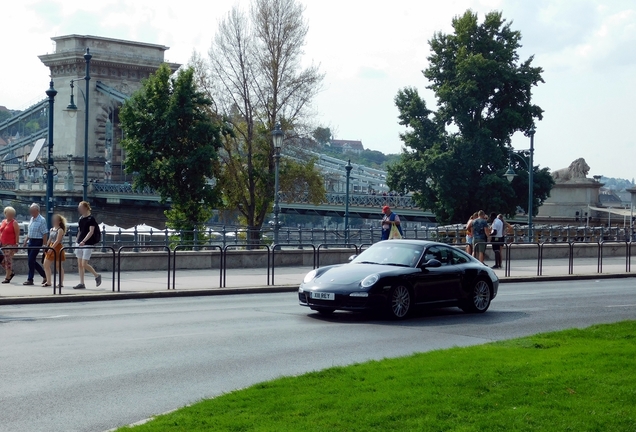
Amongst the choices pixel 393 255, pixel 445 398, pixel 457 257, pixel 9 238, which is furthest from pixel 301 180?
pixel 445 398

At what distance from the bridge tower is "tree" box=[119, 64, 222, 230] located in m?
28.6

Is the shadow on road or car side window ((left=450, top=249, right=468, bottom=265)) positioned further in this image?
car side window ((left=450, top=249, right=468, bottom=265))

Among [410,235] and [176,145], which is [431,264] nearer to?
[176,145]

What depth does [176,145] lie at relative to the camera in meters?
45.6

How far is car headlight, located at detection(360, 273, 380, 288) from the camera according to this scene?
16578 millimetres

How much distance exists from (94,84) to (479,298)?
199ft

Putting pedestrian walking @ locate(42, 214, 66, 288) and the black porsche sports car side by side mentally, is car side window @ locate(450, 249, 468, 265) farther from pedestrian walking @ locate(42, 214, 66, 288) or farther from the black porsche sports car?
pedestrian walking @ locate(42, 214, 66, 288)

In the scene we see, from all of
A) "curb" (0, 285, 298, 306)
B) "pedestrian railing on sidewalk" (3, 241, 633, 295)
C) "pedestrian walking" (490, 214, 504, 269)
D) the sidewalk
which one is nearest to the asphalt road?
"curb" (0, 285, 298, 306)

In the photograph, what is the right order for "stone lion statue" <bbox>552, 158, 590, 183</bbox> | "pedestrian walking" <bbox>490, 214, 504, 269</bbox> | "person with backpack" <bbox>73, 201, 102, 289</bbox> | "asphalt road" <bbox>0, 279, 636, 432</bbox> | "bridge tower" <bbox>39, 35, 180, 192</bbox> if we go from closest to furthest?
"asphalt road" <bbox>0, 279, 636, 432</bbox> < "person with backpack" <bbox>73, 201, 102, 289</bbox> < "pedestrian walking" <bbox>490, 214, 504, 269</bbox> < "stone lion statue" <bbox>552, 158, 590, 183</bbox> < "bridge tower" <bbox>39, 35, 180, 192</bbox>

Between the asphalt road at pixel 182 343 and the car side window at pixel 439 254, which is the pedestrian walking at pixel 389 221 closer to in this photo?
the asphalt road at pixel 182 343

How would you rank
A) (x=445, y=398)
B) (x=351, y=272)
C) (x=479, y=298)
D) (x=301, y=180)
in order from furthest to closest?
1. (x=301, y=180)
2. (x=479, y=298)
3. (x=351, y=272)
4. (x=445, y=398)

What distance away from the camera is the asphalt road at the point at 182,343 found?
948 cm

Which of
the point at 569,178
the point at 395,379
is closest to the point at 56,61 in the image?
the point at 569,178

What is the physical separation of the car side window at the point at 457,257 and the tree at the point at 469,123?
4101 cm
